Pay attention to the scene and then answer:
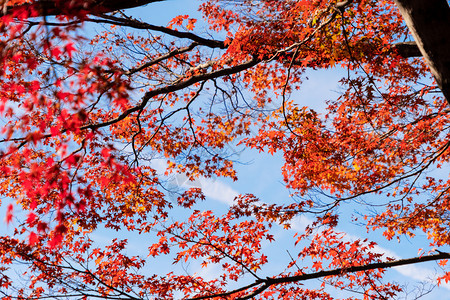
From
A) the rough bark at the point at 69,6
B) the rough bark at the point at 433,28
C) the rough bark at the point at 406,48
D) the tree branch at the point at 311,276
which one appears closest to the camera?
the rough bark at the point at 433,28

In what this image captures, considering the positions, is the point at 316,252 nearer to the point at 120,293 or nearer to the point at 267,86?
the point at 120,293

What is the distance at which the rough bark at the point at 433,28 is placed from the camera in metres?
3.88

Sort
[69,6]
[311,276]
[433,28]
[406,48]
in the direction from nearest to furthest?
[433,28], [69,6], [311,276], [406,48]

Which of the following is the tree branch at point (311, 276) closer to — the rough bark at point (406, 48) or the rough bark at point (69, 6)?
the rough bark at point (406, 48)

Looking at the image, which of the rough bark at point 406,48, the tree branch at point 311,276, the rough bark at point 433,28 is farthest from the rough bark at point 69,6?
the rough bark at point 406,48

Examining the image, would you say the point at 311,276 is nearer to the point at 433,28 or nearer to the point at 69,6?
the point at 433,28

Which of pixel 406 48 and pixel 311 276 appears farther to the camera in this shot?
pixel 406 48

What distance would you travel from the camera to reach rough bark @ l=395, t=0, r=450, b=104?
153 inches

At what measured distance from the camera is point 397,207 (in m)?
9.62

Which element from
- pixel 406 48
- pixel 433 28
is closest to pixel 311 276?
pixel 433 28

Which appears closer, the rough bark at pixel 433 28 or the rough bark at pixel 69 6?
the rough bark at pixel 433 28

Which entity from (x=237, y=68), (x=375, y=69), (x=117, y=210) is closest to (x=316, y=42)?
(x=237, y=68)

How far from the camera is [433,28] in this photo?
3.92 metres

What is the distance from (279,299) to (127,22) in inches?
262
